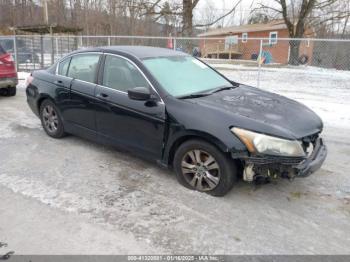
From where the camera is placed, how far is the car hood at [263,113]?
3.37m

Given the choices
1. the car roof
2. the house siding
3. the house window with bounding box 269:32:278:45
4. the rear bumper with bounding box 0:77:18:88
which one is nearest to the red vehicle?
the rear bumper with bounding box 0:77:18:88

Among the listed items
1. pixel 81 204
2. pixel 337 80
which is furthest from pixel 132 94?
pixel 337 80

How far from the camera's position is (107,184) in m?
3.94

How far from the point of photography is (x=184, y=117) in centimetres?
366

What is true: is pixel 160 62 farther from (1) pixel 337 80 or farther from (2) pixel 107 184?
(1) pixel 337 80

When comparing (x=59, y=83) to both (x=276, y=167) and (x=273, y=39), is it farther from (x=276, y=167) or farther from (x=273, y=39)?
(x=273, y=39)

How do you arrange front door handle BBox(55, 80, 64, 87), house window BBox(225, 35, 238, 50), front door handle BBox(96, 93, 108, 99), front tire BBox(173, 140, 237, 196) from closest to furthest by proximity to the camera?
front tire BBox(173, 140, 237, 196) → front door handle BBox(96, 93, 108, 99) → front door handle BBox(55, 80, 64, 87) → house window BBox(225, 35, 238, 50)

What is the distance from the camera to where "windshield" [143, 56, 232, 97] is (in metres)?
4.08

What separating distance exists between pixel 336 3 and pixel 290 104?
68.6 feet

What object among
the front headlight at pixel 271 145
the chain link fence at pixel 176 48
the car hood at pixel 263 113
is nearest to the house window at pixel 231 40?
the chain link fence at pixel 176 48

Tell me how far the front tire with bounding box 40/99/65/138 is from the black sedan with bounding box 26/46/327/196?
0.04 metres

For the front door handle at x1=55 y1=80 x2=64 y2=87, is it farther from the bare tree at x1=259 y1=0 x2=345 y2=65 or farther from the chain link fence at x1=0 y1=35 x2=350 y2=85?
the bare tree at x1=259 y1=0 x2=345 y2=65

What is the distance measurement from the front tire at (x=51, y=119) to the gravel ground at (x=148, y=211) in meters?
0.65

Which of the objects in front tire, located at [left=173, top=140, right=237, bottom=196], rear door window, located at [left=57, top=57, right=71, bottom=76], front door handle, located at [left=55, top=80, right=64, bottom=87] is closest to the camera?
front tire, located at [left=173, top=140, right=237, bottom=196]
